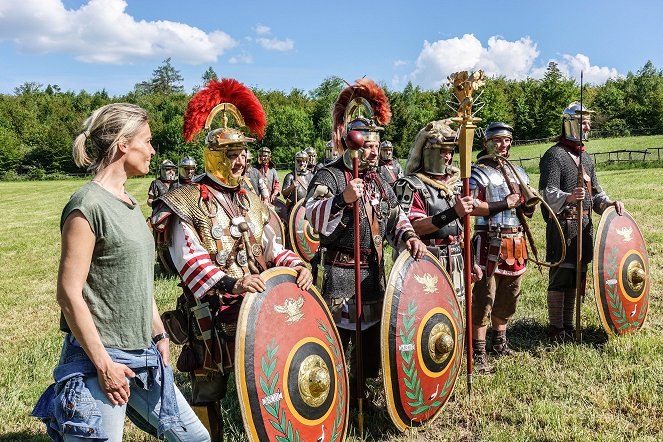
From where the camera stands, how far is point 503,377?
4.41m

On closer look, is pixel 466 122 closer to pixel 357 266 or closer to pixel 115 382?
pixel 357 266

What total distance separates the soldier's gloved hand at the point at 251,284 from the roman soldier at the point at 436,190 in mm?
1737

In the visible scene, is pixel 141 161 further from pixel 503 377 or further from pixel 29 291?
pixel 29 291

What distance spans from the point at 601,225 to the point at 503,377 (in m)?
1.61

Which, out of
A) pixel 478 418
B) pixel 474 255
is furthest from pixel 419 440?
pixel 474 255

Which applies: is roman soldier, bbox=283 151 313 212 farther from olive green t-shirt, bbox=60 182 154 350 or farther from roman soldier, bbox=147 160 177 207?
olive green t-shirt, bbox=60 182 154 350

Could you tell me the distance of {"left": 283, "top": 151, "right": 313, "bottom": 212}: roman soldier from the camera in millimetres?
11133

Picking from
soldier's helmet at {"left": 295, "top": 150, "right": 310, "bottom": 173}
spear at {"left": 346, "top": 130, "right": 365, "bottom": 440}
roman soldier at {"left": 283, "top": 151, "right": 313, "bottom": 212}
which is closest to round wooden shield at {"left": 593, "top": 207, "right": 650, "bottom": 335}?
spear at {"left": 346, "top": 130, "right": 365, "bottom": 440}

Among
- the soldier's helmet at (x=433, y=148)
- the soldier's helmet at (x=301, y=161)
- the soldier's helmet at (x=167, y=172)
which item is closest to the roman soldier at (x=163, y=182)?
the soldier's helmet at (x=167, y=172)

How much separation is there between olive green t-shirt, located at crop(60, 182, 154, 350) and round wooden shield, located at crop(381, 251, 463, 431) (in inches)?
58.4

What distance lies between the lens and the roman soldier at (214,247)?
10.0 feet

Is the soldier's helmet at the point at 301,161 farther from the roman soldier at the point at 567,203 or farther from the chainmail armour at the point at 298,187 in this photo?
the roman soldier at the point at 567,203

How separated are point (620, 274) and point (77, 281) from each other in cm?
450

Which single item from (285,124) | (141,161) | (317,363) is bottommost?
(317,363)
